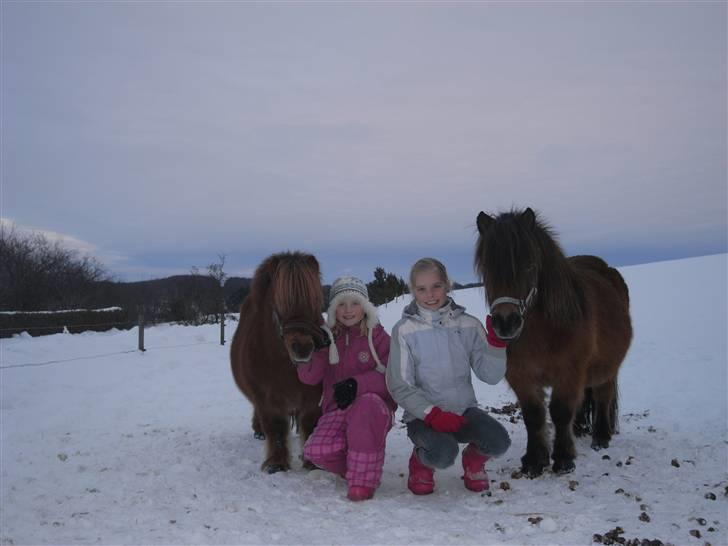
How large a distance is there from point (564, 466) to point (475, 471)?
782 mm

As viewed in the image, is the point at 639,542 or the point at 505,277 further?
the point at 505,277

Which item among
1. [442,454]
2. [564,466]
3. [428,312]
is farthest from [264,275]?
[564,466]

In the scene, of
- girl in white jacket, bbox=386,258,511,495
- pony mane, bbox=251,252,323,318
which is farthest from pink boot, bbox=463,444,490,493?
pony mane, bbox=251,252,323,318

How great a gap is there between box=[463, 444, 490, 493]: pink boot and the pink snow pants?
599mm

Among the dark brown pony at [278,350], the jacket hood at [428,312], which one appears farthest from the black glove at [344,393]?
the jacket hood at [428,312]

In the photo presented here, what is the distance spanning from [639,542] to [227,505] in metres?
2.33

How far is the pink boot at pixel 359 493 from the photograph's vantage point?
3.27 meters

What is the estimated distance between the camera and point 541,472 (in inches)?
148

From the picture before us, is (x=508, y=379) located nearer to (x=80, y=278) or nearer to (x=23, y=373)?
(x=23, y=373)

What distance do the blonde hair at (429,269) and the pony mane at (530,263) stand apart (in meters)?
0.26

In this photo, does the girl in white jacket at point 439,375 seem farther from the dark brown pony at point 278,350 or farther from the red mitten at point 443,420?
the dark brown pony at point 278,350

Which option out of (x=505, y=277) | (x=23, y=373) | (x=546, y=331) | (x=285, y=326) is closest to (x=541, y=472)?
(x=546, y=331)

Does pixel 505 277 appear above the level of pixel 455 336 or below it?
above

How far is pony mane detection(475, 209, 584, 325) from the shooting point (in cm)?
348
